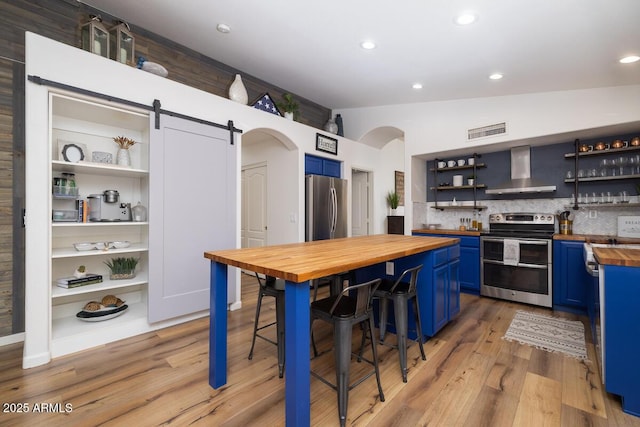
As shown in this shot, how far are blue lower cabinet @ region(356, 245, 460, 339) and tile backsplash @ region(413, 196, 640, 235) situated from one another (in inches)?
83.3

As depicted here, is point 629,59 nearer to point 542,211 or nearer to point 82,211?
point 542,211

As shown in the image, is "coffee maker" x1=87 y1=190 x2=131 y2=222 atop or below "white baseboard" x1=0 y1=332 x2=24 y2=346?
atop

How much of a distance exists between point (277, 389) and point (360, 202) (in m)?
4.47

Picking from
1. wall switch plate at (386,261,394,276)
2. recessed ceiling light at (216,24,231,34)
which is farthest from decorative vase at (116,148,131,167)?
wall switch plate at (386,261,394,276)

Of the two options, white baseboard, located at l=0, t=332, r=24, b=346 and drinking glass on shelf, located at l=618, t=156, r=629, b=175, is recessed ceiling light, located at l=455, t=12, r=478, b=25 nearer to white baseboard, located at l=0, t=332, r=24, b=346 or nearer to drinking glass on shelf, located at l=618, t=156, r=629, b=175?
drinking glass on shelf, located at l=618, t=156, r=629, b=175

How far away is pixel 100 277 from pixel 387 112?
183 inches

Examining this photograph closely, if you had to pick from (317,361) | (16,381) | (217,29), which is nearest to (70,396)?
(16,381)

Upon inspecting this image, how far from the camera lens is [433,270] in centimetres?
255

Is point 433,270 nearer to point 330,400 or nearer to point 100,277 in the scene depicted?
point 330,400

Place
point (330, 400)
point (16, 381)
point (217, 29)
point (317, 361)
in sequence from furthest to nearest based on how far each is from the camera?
point (217, 29)
point (317, 361)
point (16, 381)
point (330, 400)

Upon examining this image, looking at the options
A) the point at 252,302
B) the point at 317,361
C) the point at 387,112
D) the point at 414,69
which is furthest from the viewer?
the point at 387,112

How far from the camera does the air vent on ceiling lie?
13.4ft

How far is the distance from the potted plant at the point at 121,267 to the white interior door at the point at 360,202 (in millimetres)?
4147

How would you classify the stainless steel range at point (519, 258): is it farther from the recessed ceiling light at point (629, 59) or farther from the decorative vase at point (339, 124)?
the decorative vase at point (339, 124)
